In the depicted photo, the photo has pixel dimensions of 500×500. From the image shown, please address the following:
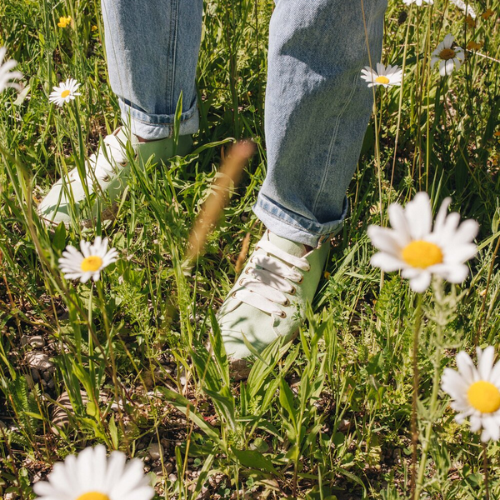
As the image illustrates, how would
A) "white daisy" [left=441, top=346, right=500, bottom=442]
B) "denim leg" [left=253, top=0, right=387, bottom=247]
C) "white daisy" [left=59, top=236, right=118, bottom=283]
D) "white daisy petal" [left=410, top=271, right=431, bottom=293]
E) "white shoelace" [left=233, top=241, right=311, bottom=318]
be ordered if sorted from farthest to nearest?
"white shoelace" [left=233, top=241, right=311, bottom=318] < "denim leg" [left=253, top=0, right=387, bottom=247] < "white daisy" [left=59, top=236, right=118, bottom=283] < "white daisy" [left=441, top=346, right=500, bottom=442] < "white daisy petal" [left=410, top=271, right=431, bottom=293]

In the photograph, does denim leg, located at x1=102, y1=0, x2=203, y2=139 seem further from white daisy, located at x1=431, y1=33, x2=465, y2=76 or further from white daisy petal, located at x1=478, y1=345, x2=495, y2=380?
white daisy petal, located at x1=478, y1=345, x2=495, y2=380

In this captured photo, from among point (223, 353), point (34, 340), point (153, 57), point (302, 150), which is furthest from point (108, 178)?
point (223, 353)

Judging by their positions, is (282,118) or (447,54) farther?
(447,54)

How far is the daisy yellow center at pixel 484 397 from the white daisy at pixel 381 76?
24.9 inches

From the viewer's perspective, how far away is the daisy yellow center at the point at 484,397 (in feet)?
2.15

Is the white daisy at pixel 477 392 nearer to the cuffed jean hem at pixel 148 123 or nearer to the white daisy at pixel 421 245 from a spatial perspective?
the white daisy at pixel 421 245

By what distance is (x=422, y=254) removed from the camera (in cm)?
57

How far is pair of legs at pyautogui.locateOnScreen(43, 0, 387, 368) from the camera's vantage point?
1.05 meters

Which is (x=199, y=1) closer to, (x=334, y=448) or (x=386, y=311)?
(x=386, y=311)

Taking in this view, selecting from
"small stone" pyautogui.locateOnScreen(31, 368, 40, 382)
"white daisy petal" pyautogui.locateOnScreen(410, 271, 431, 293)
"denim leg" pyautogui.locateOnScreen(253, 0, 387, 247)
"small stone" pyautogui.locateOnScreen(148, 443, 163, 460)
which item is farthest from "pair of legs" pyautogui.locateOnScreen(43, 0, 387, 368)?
"white daisy petal" pyautogui.locateOnScreen(410, 271, 431, 293)

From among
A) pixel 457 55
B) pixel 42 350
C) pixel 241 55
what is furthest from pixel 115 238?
pixel 457 55

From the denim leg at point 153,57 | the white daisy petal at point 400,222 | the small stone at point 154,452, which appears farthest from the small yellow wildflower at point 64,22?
the white daisy petal at point 400,222

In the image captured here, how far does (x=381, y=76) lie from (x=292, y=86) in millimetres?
225

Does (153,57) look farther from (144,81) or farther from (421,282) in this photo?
(421,282)
